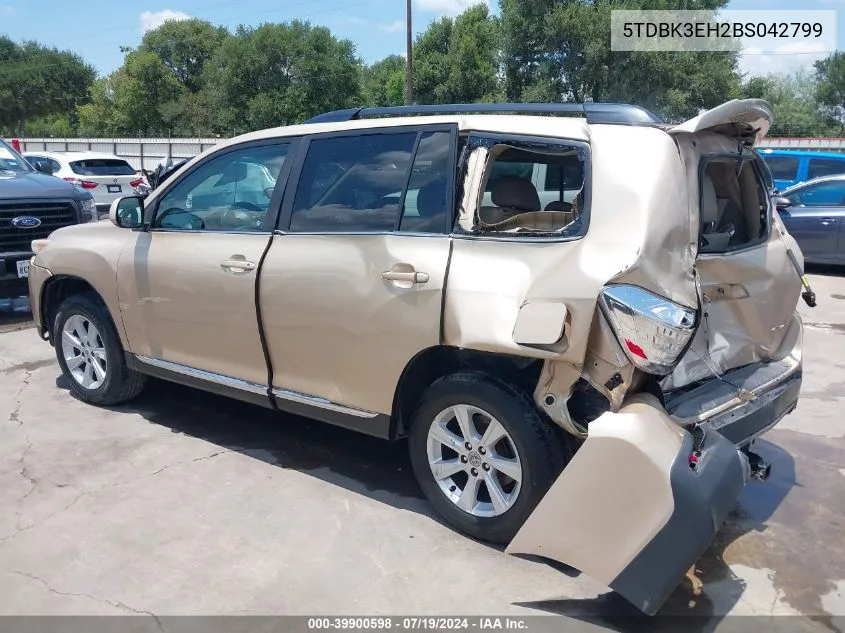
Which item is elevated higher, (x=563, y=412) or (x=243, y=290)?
(x=243, y=290)

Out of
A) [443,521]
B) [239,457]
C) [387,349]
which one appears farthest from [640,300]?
[239,457]

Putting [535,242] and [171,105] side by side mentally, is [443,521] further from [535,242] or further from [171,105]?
[171,105]

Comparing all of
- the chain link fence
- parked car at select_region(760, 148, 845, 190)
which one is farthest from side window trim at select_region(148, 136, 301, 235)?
the chain link fence

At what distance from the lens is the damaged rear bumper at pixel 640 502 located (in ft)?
8.79

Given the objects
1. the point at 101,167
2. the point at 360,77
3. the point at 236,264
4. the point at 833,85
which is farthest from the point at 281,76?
the point at 236,264

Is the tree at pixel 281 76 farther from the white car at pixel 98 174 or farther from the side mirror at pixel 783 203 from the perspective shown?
the side mirror at pixel 783 203

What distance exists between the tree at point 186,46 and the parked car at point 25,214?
218 ft

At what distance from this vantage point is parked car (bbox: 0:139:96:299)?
765 cm

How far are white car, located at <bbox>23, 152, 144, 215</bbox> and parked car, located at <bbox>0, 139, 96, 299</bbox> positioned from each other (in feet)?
27.4

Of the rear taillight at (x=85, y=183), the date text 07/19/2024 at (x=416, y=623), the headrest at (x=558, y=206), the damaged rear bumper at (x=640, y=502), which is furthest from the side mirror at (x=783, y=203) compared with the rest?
the rear taillight at (x=85, y=183)

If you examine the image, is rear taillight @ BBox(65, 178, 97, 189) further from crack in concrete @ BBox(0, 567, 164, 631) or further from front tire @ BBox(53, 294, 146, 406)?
crack in concrete @ BBox(0, 567, 164, 631)

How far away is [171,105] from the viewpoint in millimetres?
59312

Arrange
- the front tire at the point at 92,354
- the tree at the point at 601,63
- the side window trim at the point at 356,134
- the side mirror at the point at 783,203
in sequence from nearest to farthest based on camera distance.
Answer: the side window trim at the point at 356,134 < the front tire at the point at 92,354 < the side mirror at the point at 783,203 < the tree at the point at 601,63

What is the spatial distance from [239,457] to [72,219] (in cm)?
509
